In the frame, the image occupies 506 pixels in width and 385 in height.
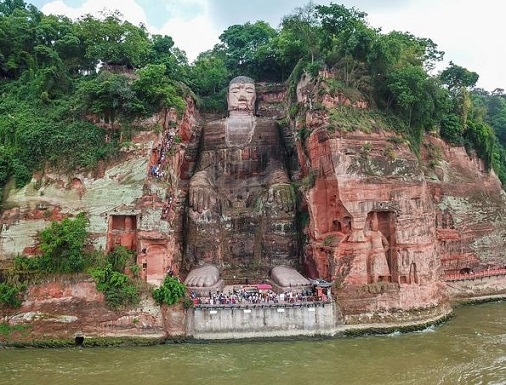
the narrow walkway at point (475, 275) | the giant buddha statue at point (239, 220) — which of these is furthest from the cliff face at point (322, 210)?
the narrow walkway at point (475, 275)

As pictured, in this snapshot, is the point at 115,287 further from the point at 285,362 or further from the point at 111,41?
Result: the point at 111,41

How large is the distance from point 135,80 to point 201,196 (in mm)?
7762

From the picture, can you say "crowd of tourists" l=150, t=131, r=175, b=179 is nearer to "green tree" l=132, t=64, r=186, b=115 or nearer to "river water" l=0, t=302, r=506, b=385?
"green tree" l=132, t=64, r=186, b=115

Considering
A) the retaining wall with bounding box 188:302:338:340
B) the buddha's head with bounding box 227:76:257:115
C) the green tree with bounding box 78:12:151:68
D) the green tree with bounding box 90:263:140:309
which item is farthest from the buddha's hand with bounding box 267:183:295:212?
the green tree with bounding box 78:12:151:68

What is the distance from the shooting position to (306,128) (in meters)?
28.1

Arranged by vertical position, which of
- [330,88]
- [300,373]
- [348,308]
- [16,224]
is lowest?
[300,373]

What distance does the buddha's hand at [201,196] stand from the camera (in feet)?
92.5

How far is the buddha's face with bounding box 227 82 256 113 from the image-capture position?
3488 cm

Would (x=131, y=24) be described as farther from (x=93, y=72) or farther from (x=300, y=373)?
(x=300, y=373)

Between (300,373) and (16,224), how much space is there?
1550 cm

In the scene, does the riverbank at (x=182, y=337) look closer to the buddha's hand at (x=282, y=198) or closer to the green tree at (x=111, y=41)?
the buddha's hand at (x=282, y=198)

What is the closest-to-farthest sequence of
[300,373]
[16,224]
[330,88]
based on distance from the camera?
[300,373] < [16,224] < [330,88]

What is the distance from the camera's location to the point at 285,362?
19.0m

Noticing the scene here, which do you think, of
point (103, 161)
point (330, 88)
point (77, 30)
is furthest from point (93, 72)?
point (330, 88)
